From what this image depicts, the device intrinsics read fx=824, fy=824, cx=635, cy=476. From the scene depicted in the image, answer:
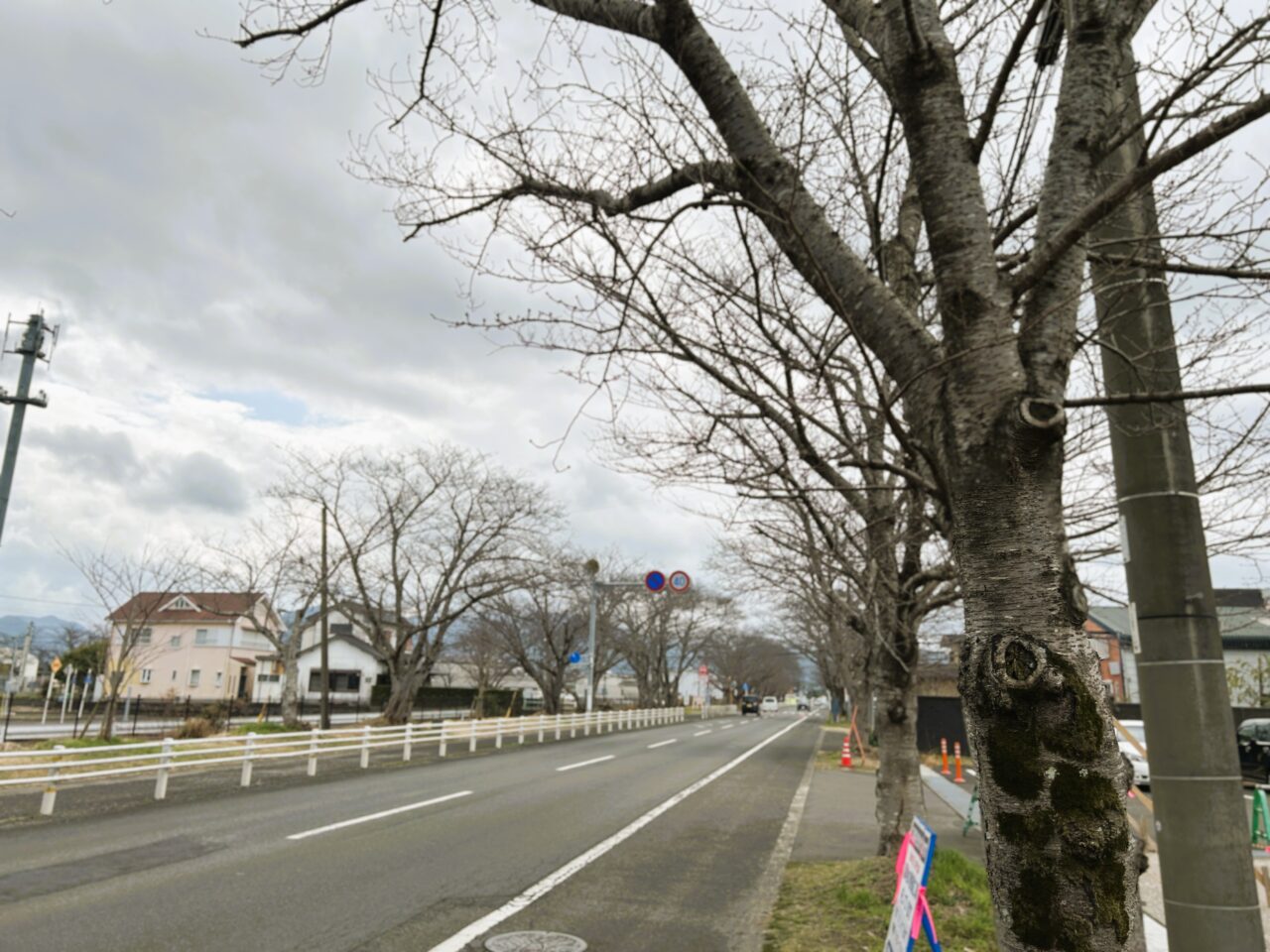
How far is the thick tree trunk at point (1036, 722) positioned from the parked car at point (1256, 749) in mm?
25432

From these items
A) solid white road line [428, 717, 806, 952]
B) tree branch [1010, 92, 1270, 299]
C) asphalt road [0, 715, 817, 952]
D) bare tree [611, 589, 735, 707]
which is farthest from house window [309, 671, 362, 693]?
tree branch [1010, 92, 1270, 299]

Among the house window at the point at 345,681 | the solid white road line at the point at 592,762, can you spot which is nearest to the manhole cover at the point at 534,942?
the solid white road line at the point at 592,762

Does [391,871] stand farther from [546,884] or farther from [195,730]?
[195,730]

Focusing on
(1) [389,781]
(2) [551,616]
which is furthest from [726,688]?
(1) [389,781]

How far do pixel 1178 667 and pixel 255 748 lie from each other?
14.7 m

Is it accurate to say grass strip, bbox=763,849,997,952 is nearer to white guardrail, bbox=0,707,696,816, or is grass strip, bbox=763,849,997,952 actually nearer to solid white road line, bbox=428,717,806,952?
solid white road line, bbox=428,717,806,952

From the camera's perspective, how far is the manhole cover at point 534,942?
5.70m

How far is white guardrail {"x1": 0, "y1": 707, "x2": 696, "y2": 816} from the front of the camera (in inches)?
439

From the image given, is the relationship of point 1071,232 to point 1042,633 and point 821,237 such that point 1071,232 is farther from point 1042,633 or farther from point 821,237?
point 1042,633

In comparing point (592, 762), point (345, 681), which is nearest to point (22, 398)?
point (592, 762)

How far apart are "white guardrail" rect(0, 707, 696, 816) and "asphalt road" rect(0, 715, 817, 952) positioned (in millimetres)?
798

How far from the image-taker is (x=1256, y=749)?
2314 cm

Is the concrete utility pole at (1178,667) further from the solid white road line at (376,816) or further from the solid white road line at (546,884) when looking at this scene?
the solid white road line at (376,816)

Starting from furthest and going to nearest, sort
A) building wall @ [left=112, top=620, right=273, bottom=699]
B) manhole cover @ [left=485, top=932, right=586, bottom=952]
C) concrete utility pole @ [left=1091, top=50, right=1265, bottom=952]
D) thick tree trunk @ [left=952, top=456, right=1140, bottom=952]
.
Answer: building wall @ [left=112, top=620, right=273, bottom=699] → manhole cover @ [left=485, top=932, right=586, bottom=952] → concrete utility pole @ [left=1091, top=50, right=1265, bottom=952] → thick tree trunk @ [left=952, top=456, right=1140, bottom=952]
